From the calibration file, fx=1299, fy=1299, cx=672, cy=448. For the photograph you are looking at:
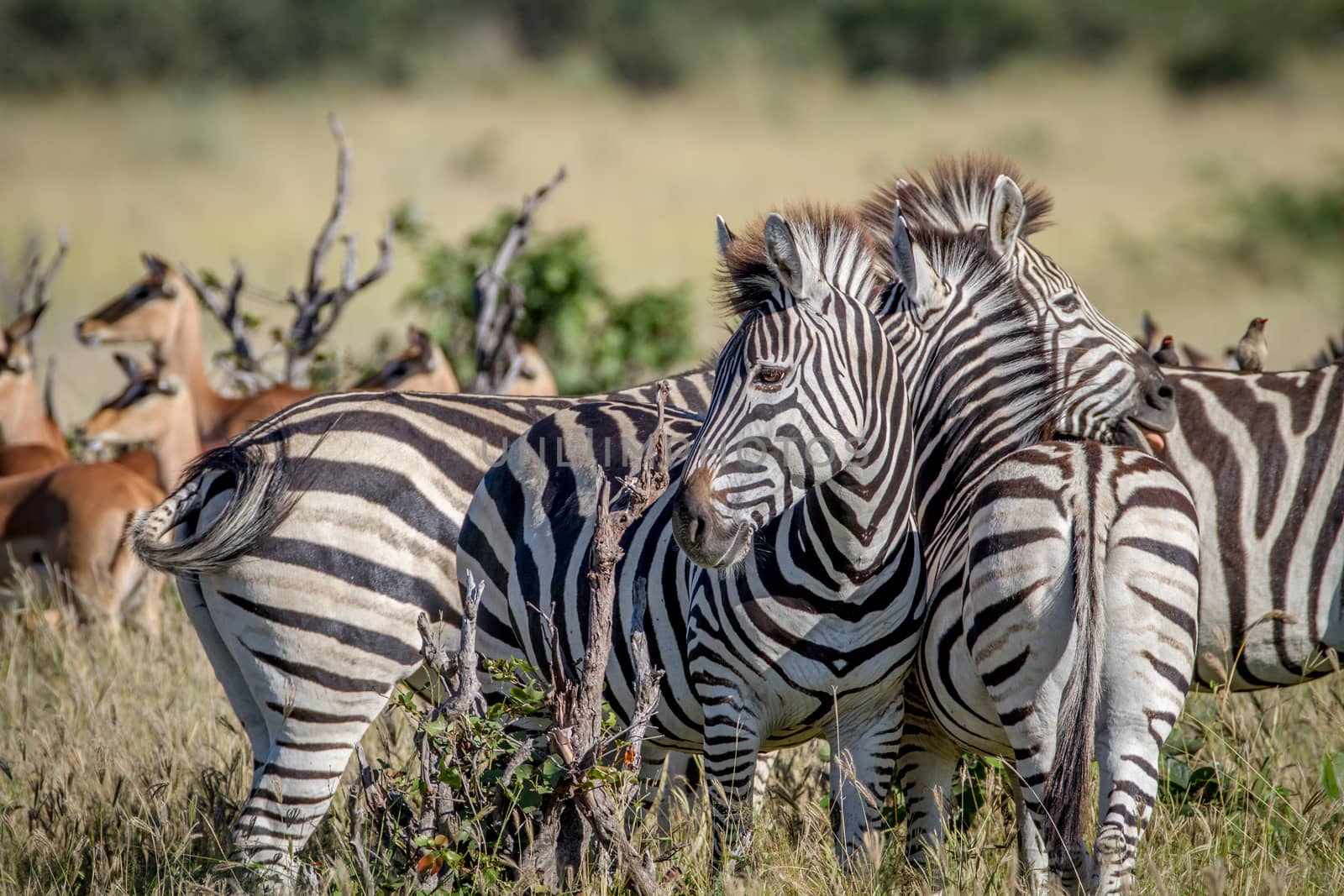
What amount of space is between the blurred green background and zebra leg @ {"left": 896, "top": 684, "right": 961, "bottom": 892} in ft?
20.3

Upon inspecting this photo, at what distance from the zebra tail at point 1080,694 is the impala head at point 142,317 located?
7.55m

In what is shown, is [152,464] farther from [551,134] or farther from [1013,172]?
[551,134]

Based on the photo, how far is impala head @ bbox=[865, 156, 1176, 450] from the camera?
146 inches

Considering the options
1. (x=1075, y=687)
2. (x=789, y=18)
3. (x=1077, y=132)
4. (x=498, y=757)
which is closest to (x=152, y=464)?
(x=498, y=757)

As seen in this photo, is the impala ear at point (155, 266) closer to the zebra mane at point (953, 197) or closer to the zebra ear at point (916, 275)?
the zebra mane at point (953, 197)

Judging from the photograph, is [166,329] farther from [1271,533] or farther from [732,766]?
[1271,533]

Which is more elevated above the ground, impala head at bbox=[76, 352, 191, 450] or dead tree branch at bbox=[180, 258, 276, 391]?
dead tree branch at bbox=[180, 258, 276, 391]

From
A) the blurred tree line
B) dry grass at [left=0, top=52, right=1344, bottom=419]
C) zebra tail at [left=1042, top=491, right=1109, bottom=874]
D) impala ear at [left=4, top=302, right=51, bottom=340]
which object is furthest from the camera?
the blurred tree line

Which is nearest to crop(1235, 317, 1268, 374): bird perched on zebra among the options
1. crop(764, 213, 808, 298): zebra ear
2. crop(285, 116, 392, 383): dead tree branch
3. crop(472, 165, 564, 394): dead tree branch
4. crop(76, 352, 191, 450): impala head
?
crop(764, 213, 808, 298): zebra ear

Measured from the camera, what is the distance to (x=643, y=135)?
3133 cm

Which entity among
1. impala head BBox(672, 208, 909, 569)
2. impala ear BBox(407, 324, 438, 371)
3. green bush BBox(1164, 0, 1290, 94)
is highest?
green bush BBox(1164, 0, 1290, 94)

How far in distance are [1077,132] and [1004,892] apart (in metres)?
30.4

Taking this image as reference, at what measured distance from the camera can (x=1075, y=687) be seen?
9.74 feet

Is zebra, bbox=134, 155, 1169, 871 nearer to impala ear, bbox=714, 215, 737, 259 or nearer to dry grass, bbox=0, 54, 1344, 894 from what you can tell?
dry grass, bbox=0, 54, 1344, 894
